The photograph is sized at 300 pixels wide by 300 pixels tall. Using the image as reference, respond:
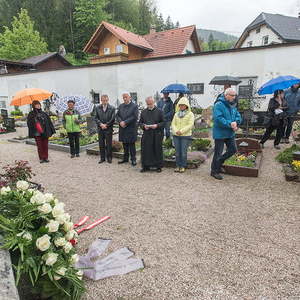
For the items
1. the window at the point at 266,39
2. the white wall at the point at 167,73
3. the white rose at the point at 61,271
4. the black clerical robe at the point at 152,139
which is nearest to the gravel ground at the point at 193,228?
the black clerical robe at the point at 152,139

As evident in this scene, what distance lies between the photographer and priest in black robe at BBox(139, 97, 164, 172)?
5680 millimetres

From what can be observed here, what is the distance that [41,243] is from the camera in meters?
1.83

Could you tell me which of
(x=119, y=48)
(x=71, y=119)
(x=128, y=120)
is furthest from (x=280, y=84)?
(x=119, y=48)

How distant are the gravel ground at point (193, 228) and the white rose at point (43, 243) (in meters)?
0.82

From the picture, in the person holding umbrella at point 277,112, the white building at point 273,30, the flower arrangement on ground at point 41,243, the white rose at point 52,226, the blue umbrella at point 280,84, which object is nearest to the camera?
the flower arrangement on ground at point 41,243

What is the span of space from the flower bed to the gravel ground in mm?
488

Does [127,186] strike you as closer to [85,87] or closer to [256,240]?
[256,240]

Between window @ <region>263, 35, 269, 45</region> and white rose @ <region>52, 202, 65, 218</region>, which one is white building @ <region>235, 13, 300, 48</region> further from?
white rose @ <region>52, 202, 65, 218</region>

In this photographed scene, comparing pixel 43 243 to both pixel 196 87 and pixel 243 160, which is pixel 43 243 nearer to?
pixel 243 160

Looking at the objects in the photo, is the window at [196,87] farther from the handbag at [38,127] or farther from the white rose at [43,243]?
the white rose at [43,243]


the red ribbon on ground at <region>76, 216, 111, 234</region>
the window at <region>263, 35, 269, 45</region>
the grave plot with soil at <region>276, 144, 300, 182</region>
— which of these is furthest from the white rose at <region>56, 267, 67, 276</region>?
the window at <region>263, 35, 269, 45</region>

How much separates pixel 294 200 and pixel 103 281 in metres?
3.53

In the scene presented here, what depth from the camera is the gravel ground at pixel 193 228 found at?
2.37 m

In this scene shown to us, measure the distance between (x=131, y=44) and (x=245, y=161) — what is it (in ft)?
61.3
